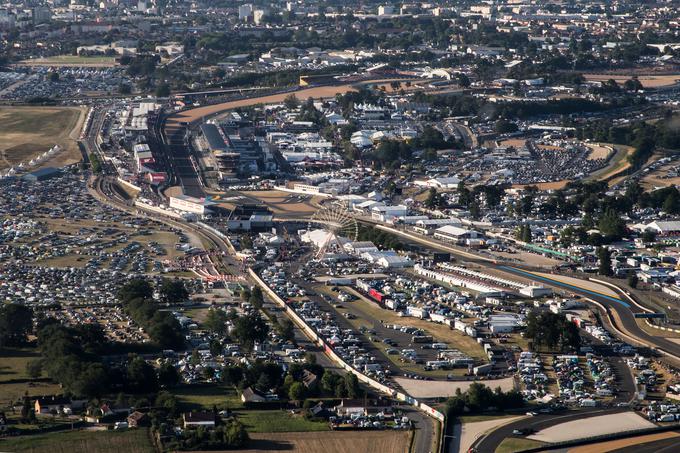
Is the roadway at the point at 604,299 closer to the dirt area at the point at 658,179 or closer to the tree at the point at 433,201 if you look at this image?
the tree at the point at 433,201

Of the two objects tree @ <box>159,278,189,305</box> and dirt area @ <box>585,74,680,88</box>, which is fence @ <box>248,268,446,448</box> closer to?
tree @ <box>159,278,189,305</box>

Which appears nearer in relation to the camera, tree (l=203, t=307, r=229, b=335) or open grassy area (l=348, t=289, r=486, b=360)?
open grassy area (l=348, t=289, r=486, b=360)

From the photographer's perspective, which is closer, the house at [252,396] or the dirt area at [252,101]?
the house at [252,396]

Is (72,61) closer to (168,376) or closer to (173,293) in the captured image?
(173,293)

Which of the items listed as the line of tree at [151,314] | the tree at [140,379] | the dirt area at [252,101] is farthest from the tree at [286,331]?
the dirt area at [252,101]

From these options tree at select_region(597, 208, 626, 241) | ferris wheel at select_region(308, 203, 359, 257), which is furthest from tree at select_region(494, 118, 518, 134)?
tree at select_region(597, 208, 626, 241)
